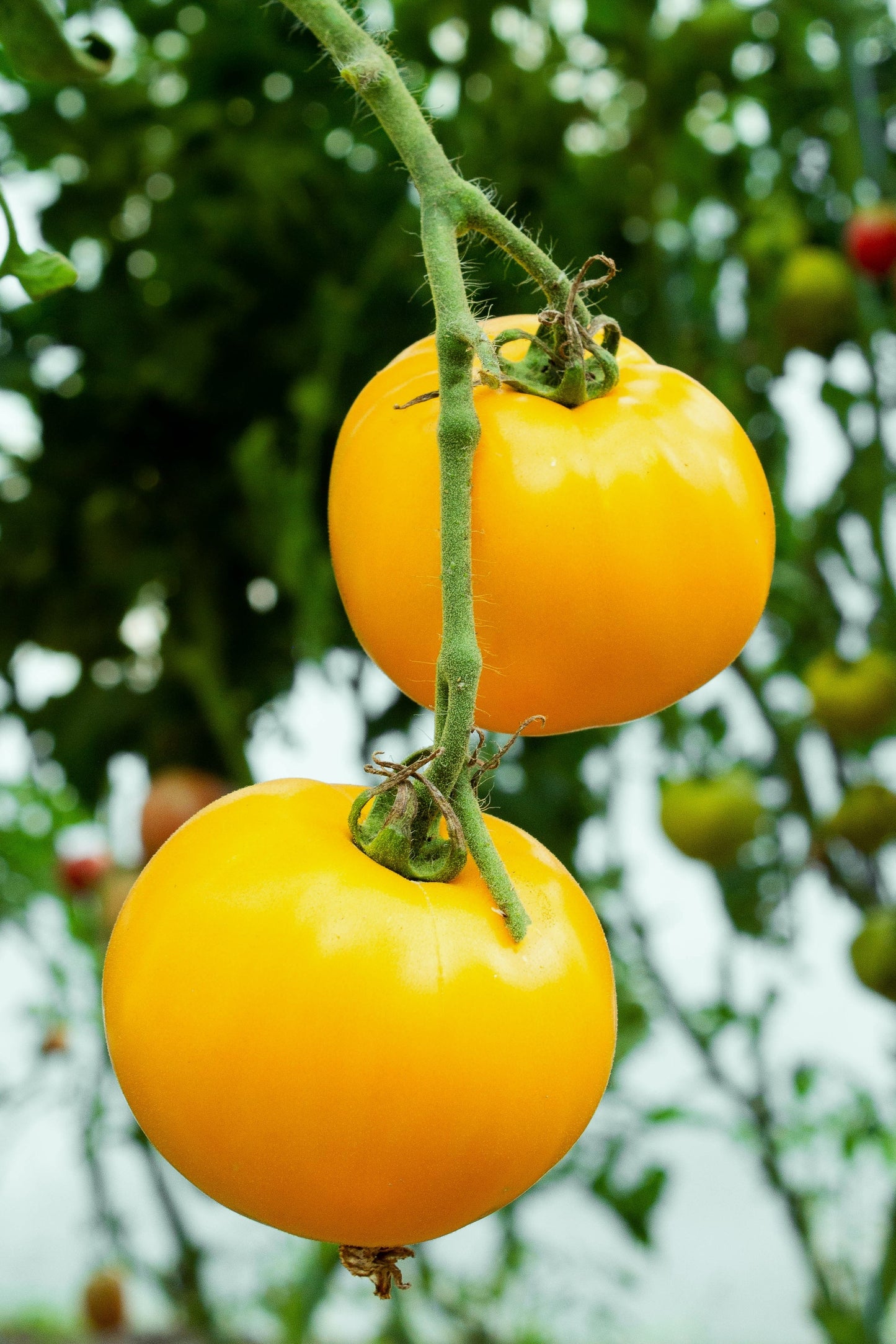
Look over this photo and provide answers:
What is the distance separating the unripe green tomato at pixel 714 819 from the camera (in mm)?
1354

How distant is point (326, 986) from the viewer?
276 millimetres

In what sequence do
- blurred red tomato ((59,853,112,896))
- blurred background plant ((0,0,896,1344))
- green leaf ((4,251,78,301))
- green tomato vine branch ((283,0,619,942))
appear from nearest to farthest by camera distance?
green tomato vine branch ((283,0,619,942)) → green leaf ((4,251,78,301)) → blurred background plant ((0,0,896,1344)) → blurred red tomato ((59,853,112,896))

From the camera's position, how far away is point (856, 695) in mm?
1298

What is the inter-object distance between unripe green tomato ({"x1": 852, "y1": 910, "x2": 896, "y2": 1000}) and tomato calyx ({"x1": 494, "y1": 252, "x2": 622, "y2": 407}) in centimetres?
104

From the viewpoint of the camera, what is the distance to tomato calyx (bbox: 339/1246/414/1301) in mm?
313

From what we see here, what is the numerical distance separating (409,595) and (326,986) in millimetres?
107

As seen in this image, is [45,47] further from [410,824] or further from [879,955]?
[879,955]

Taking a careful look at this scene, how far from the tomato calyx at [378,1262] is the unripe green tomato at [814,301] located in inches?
46.4

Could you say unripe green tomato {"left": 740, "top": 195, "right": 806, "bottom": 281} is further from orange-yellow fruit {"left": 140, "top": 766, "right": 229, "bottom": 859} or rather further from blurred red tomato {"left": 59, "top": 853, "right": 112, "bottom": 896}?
blurred red tomato {"left": 59, "top": 853, "right": 112, "bottom": 896}

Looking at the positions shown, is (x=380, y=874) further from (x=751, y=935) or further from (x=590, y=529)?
(x=751, y=935)

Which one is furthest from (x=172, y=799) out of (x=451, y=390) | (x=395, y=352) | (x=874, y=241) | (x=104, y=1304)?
(x=104, y=1304)

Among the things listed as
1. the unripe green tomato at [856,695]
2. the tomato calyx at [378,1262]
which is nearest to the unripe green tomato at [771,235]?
the unripe green tomato at [856,695]

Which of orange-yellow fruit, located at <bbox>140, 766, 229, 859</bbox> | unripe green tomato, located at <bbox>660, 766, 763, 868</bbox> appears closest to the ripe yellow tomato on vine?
orange-yellow fruit, located at <bbox>140, 766, 229, 859</bbox>

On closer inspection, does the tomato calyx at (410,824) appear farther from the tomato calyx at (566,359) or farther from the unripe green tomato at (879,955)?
the unripe green tomato at (879,955)
